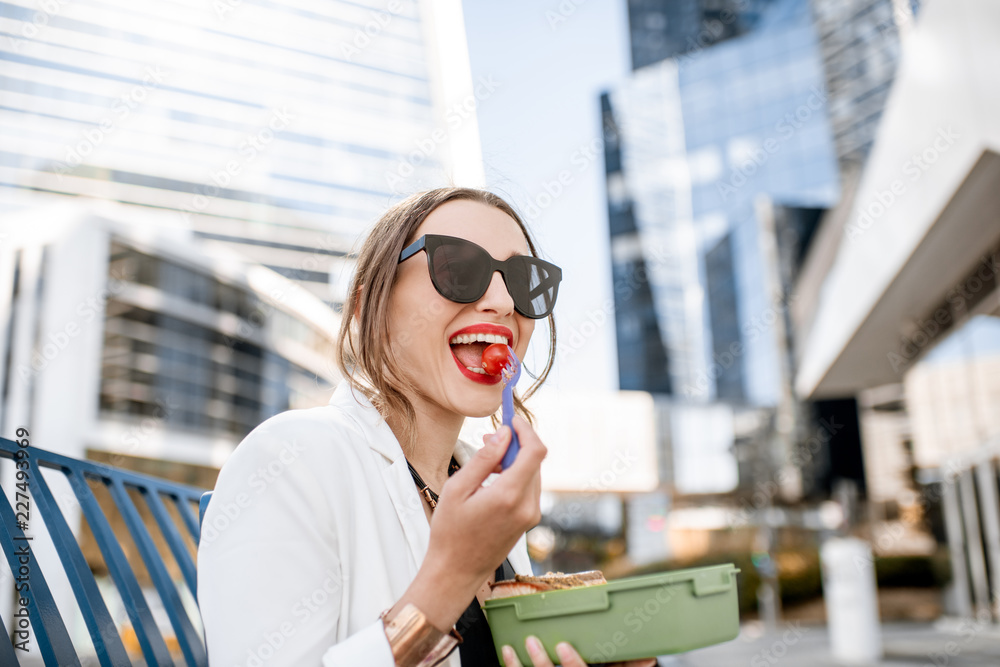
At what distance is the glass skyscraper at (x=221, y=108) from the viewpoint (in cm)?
4231

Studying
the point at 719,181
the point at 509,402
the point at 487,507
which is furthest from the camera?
the point at 719,181

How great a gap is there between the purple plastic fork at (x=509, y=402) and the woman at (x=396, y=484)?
21 millimetres

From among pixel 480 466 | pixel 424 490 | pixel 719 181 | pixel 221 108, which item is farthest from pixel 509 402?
pixel 221 108

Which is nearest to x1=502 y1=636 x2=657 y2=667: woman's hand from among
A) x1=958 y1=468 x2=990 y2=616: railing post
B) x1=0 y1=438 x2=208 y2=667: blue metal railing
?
x1=0 y1=438 x2=208 y2=667: blue metal railing

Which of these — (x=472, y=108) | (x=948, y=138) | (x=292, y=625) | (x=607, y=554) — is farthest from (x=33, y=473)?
(x=607, y=554)

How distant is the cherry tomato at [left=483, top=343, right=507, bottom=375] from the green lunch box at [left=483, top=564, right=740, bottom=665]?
49 centimetres

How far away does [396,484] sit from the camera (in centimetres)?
147

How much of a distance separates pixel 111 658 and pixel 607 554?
27628 mm

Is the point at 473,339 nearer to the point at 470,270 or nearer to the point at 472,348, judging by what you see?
the point at 472,348

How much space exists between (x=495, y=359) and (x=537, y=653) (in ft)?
1.93

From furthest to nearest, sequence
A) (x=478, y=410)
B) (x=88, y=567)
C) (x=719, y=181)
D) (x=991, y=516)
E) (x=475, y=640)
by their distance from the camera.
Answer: (x=719, y=181) < (x=991, y=516) < (x=88, y=567) < (x=478, y=410) < (x=475, y=640)

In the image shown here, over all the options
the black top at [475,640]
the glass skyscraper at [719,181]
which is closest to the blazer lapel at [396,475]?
the black top at [475,640]

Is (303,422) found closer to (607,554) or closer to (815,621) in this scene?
(815,621)

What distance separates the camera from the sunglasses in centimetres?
156
